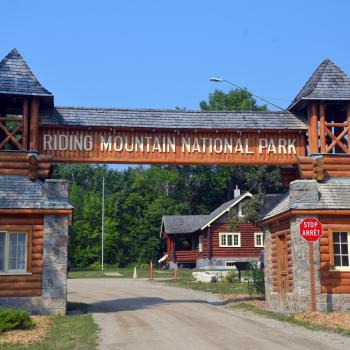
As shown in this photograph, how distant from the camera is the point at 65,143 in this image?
20.1m

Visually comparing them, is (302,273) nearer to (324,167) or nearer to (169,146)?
(324,167)

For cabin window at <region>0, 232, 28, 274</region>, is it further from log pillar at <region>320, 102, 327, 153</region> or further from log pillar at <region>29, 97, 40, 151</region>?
log pillar at <region>320, 102, 327, 153</region>

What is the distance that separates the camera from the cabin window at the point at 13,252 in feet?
60.3

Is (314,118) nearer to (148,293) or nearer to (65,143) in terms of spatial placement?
(65,143)

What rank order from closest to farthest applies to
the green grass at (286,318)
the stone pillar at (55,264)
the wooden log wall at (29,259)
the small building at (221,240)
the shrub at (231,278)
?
the green grass at (286,318) < the wooden log wall at (29,259) < the stone pillar at (55,264) < the shrub at (231,278) < the small building at (221,240)

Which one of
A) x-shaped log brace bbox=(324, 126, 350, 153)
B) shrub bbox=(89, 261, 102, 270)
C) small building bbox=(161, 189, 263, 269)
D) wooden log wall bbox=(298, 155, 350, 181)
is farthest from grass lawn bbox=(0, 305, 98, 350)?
shrub bbox=(89, 261, 102, 270)

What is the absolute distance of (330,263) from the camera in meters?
18.5

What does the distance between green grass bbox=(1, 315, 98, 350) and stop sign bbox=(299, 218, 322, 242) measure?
6565 mm

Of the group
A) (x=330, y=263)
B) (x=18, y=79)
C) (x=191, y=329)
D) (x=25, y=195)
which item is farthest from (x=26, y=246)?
(x=330, y=263)

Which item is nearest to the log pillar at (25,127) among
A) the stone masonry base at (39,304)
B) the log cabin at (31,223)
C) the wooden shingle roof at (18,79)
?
the log cabin at (31,223)

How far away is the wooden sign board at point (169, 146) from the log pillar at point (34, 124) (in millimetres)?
375

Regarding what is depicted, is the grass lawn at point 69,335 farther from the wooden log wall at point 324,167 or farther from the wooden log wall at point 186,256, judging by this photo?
the wooden log wall at point 186,256

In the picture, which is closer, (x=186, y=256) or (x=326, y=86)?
(x=326, y=86)

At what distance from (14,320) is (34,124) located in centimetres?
732
